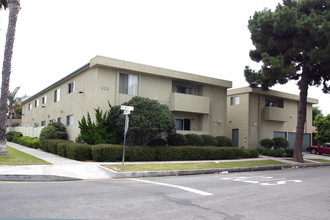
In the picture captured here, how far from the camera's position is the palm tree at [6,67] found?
16672 mm

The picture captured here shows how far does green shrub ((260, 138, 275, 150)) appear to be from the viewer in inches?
1052

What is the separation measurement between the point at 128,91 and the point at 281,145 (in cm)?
1528

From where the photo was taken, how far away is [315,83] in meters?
24.5

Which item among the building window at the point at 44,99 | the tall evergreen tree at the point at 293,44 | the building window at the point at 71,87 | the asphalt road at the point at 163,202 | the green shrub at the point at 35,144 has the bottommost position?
the asphalt road at the point at 163,202

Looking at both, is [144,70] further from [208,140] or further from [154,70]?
[208,140]

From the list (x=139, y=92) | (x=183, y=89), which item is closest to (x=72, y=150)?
(x=139, y=92)

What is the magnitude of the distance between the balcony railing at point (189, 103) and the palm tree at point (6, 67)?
10626 mm

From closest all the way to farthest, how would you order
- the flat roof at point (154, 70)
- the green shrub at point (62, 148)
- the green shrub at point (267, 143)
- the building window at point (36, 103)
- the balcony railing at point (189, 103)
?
the green shrub at point (62, 148) → the flat roof at point (154, 70) → the balcony railing at point (189, 103) → the green shrub at point (267, 143) → the building window at point (36, 103)

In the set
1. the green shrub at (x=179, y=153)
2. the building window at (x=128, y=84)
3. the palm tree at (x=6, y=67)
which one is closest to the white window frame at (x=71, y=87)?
the building window at (x=128, y=84)

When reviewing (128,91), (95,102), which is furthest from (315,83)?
(95,102)

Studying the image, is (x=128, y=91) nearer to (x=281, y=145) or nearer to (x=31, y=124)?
(x=281, y=145)

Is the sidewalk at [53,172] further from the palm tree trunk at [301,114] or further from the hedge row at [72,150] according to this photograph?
the palm tree trunk at [301,114]

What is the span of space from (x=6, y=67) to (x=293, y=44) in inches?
721

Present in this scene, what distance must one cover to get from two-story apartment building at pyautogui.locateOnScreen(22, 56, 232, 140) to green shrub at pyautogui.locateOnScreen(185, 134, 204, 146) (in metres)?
0.83
